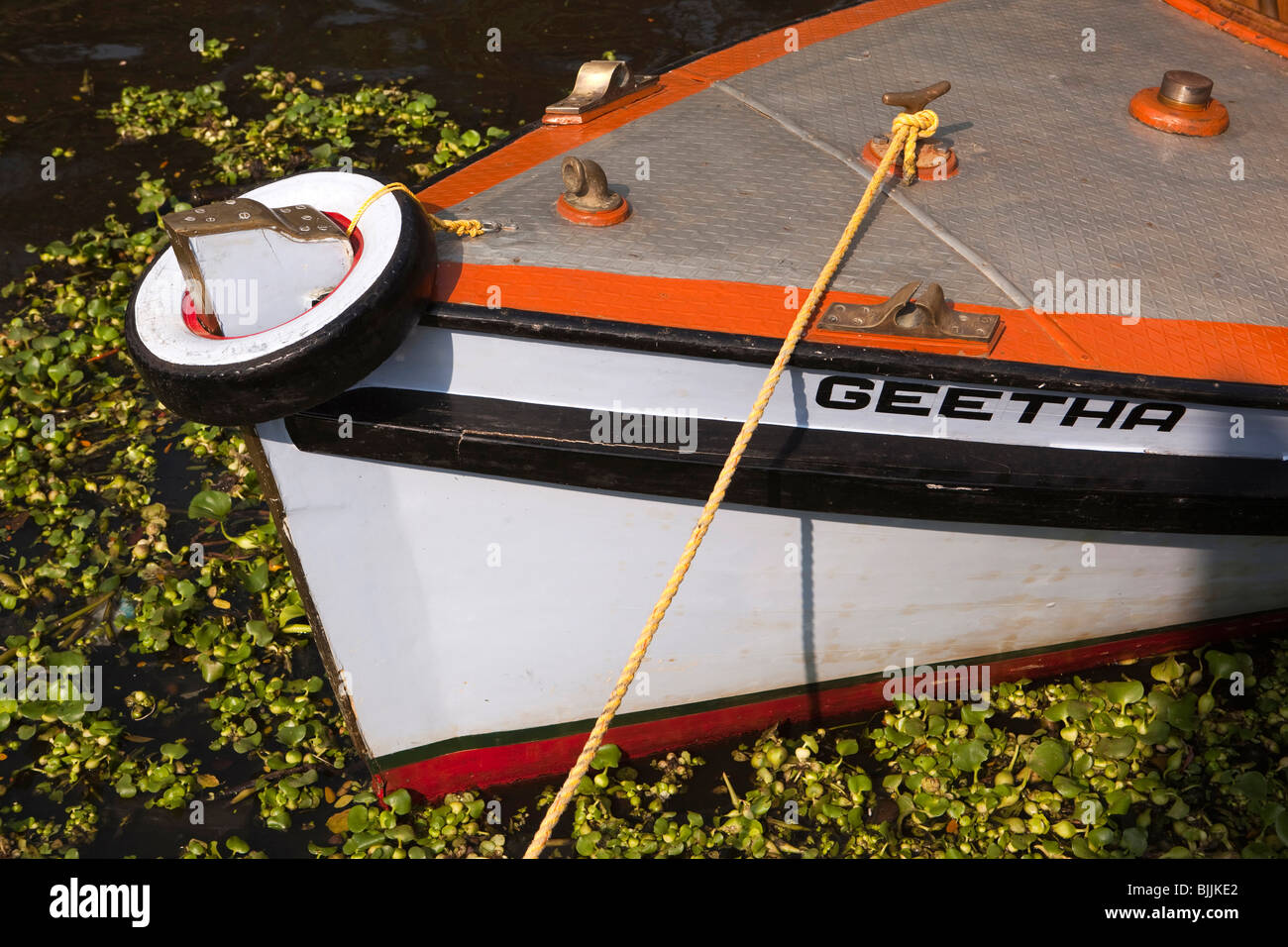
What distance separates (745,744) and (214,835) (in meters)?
1.71

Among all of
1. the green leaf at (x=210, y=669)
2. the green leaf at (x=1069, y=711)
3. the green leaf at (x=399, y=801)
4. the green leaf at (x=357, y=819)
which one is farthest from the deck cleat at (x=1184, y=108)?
the green leaf at (x=210, y=669)

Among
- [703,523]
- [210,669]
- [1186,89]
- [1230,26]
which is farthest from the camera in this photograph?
[1230,26]

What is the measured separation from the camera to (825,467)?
2.52 meters

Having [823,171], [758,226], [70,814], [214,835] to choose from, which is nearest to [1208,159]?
[823,171]

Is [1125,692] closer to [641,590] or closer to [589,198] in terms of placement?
[641,590]

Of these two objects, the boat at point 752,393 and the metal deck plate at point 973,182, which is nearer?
the boat at point 752,393

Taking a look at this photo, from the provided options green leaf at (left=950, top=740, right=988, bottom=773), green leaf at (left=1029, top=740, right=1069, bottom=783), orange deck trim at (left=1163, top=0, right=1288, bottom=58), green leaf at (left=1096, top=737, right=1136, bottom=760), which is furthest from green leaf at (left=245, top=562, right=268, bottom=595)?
orange deck trim at (left=1163, top=0, right=1288, bottom=58)

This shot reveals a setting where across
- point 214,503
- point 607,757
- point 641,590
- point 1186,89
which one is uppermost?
point 1186,89

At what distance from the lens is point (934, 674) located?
3.46 metres

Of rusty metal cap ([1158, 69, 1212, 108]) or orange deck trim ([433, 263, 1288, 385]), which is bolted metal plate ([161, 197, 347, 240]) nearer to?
orange deck trim ([433, 263, 1288, 385])

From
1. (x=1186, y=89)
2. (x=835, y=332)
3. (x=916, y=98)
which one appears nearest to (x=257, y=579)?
(x=835, y=332)

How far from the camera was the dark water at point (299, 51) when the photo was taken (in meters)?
6.33

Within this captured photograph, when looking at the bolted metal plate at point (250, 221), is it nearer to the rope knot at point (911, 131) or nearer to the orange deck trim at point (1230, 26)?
the rope knot at point (911, 131)

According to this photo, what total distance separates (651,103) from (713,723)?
197 cm
